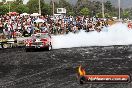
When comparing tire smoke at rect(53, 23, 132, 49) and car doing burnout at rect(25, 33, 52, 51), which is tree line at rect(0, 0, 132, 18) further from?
car doing burnout at rect(25, 33, 52, 51)

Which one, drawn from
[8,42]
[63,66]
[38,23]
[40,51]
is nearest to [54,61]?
[63,66]

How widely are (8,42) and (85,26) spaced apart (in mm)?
13893

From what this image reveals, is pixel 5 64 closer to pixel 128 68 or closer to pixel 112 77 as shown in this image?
pixel 128 68

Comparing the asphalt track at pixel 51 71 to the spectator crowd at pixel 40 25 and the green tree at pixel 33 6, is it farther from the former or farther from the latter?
the green tree at pixel 33 6

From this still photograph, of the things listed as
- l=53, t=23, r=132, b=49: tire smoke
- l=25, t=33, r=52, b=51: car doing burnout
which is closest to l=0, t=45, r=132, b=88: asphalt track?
l=25, t=33, r=52, b=51: car doing burnout

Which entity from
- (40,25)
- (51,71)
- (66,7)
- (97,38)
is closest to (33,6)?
(66,7)

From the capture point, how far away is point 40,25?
42.4 meters

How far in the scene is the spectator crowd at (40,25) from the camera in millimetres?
38972

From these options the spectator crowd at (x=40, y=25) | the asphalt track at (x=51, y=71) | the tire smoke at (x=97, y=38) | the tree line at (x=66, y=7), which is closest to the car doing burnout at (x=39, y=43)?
the tire smoke at (x=97, y=38)

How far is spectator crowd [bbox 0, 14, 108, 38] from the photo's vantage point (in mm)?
38972

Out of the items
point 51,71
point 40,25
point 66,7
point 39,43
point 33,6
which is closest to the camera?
point 51,71

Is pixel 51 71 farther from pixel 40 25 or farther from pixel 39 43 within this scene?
pixel 40 25

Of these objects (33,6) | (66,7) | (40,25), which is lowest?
(40,25)

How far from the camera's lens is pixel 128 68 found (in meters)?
19.2
